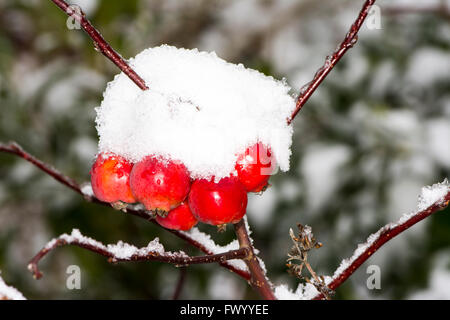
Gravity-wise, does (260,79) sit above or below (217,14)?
below

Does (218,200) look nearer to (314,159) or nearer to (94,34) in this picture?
(94,34)

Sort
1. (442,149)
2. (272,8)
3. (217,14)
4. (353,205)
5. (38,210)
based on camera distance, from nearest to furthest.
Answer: (442,149)
(353,205)
(38,210)
(272,8)
(217,14)

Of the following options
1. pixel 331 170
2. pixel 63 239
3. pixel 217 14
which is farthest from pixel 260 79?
pixel 217 14

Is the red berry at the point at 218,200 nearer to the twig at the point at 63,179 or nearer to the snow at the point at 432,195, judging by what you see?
the twig at the point at 63,179

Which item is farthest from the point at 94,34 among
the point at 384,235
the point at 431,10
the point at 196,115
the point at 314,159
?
the point at 431,10

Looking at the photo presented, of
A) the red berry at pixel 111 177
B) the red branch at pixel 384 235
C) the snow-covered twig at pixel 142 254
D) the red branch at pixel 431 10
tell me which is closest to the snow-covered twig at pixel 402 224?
the red branch at pixel 384 235

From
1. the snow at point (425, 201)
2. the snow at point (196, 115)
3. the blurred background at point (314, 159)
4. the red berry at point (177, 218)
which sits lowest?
the snow at point (425, 201)
